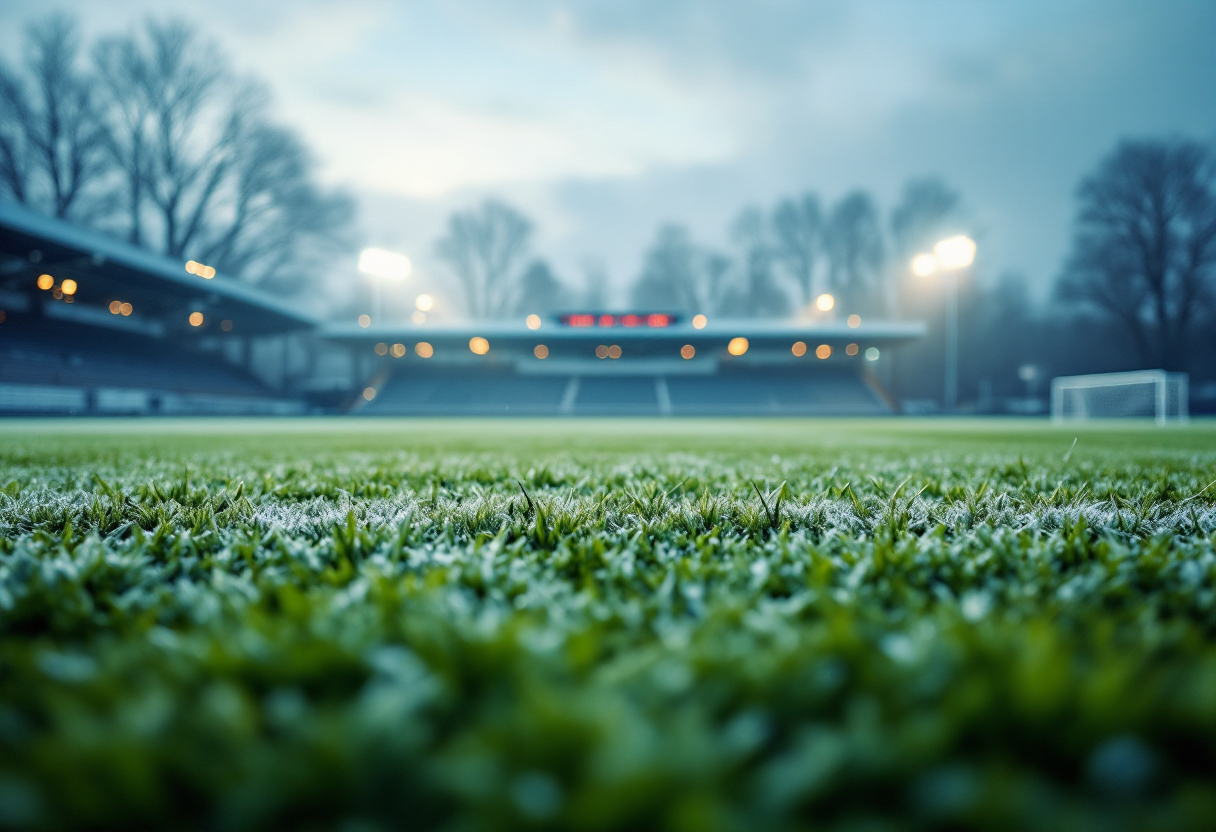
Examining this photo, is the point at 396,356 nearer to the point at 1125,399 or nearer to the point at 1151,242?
the point at 1125,399

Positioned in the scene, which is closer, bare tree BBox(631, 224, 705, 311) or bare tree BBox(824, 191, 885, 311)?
bare tree BBox(824, 191, 885, 311)

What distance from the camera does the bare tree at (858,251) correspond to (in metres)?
38.1

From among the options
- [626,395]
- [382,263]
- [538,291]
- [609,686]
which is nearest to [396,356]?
[382,263]

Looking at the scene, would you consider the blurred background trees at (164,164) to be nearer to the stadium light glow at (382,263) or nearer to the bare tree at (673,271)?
the stadium light glow at (382,263)

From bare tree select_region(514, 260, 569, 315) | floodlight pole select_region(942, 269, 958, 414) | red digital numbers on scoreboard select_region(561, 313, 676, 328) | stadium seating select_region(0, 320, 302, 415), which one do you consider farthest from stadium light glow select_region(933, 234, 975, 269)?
stadium seating select_region(0, 320, 302, 415)

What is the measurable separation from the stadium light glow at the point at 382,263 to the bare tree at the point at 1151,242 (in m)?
36.1

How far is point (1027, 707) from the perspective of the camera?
558 mm

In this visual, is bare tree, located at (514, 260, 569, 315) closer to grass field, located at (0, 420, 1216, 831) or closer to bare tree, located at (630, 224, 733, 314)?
bare tree, located at (630, 224, 733, 314)

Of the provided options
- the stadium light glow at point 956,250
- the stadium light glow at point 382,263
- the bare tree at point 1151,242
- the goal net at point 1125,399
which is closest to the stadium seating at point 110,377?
the stadium light glow at point 382,263

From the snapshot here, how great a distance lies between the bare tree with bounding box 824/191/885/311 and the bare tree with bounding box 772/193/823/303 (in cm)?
108

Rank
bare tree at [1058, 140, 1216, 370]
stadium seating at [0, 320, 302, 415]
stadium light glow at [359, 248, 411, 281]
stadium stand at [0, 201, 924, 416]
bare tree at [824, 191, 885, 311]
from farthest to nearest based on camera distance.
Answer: bare tree at [824, 191, 885, 311] → stadium light glow at [359, 248, 411, 281] → bare tree at [1058, 140, 1216, 370] → stadium stand at [0, 201, 924, 416] → stadium seating at [0, 320, 302, 415]

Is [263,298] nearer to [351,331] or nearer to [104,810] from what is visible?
[351,331]

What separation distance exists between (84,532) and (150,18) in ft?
129

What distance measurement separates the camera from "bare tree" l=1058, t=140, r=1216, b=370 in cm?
2734
